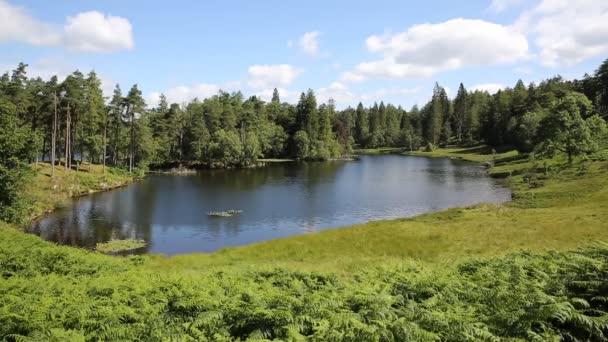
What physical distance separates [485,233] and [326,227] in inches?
903

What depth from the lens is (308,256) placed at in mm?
34719

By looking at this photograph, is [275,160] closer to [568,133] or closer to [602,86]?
[568,133]

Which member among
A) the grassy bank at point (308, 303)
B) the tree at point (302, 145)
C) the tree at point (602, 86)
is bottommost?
the grassy bank at point (308, 303)

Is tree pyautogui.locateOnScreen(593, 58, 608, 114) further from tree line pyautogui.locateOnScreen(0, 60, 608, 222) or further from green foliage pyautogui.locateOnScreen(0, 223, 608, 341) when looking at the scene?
green foliage pyautogui.locateOnScreen(0, 223, 608, 341)

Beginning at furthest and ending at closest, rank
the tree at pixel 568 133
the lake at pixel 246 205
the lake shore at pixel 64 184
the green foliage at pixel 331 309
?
the tree at pixel 568 133, the lake shore at pixel 64 184, the lake at pixel 246 205, the green foliage at pixel 331 309

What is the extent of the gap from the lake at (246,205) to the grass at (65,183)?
2.49 m

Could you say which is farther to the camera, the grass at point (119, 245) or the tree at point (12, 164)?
the grass at point (119, 245)

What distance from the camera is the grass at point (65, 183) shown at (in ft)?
223

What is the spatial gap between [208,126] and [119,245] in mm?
103976

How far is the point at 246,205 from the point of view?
238 ft

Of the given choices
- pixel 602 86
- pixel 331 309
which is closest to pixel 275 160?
pixel 602 86

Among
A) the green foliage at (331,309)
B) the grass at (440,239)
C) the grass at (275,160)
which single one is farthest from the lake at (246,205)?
the grass at (275,160)

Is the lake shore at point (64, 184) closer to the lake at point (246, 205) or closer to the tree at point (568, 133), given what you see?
the lake at point (246, 205)

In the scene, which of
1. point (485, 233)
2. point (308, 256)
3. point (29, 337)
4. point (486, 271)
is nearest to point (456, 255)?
point (485, 233)
